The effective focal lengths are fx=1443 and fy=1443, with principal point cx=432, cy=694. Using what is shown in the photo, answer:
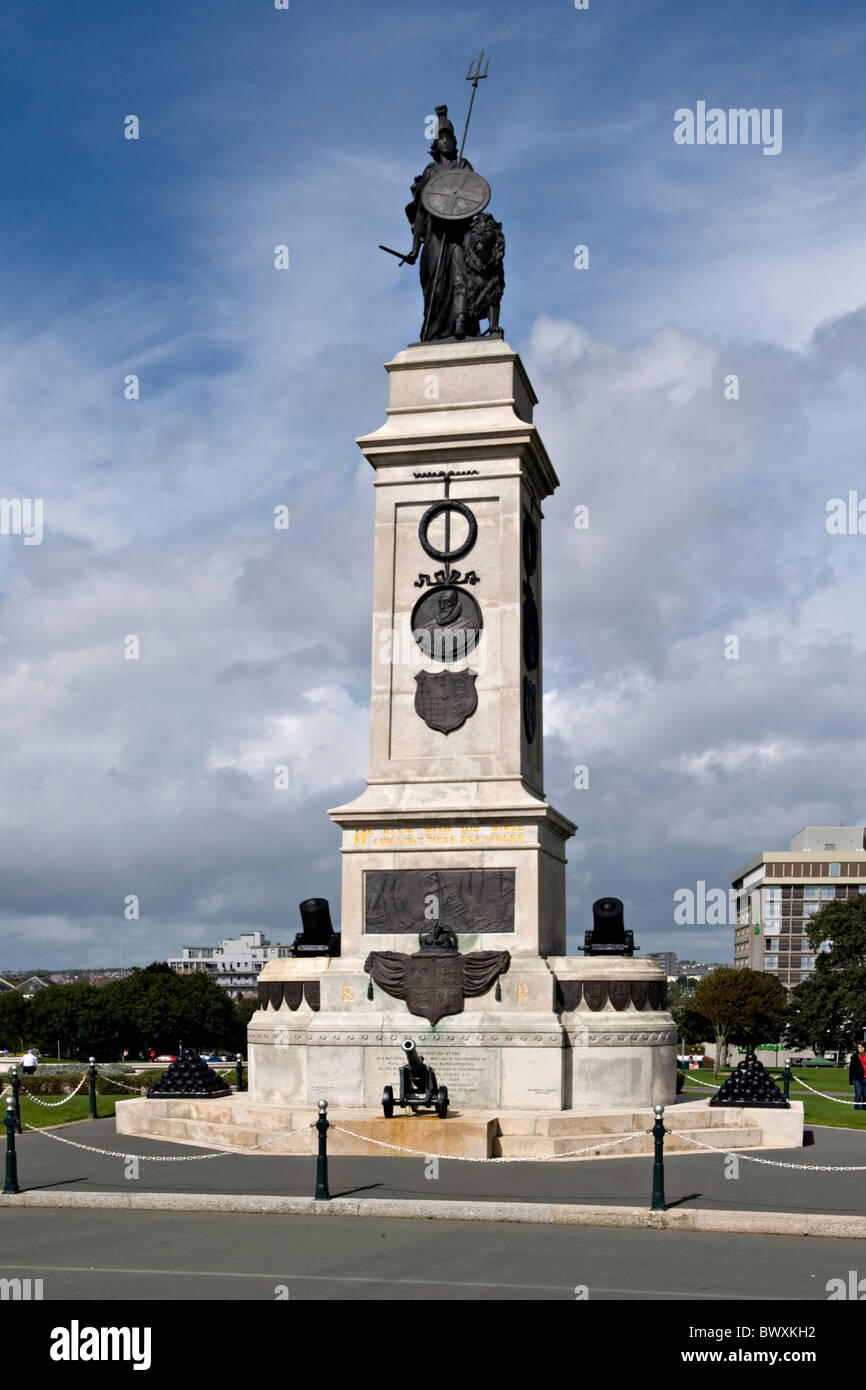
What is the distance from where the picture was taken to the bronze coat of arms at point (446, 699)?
1107 inches

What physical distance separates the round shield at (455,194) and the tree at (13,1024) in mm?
94567


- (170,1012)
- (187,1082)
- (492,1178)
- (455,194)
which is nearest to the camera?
(492,1178)

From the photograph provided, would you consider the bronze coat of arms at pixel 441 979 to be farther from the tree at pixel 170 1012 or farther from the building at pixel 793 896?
the building at pixel 793 896

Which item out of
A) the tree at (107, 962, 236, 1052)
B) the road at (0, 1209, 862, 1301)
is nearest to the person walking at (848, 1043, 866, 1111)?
the road at (0, 1209, 862, 1301)

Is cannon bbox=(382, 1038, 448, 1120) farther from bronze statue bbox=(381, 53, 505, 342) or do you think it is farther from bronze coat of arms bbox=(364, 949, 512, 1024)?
bronze statue bbox=(381, 53, 505, 342)

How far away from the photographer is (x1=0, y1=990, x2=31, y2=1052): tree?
368 feet

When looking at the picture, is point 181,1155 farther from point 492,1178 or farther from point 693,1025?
point 693,1025

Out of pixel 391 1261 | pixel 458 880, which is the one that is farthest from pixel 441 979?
pixel 391 1261

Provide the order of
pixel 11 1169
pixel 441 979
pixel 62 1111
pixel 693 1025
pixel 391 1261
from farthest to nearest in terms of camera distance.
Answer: pixel 693 1025 < pixel 62 1111 < pixel 441 979 < pixel 11 1169 < pixel 391 1261

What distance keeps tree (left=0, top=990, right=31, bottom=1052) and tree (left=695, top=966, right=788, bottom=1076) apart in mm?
52757

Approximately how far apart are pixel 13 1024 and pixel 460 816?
9478 centimetres

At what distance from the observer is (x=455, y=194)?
31.3 m
